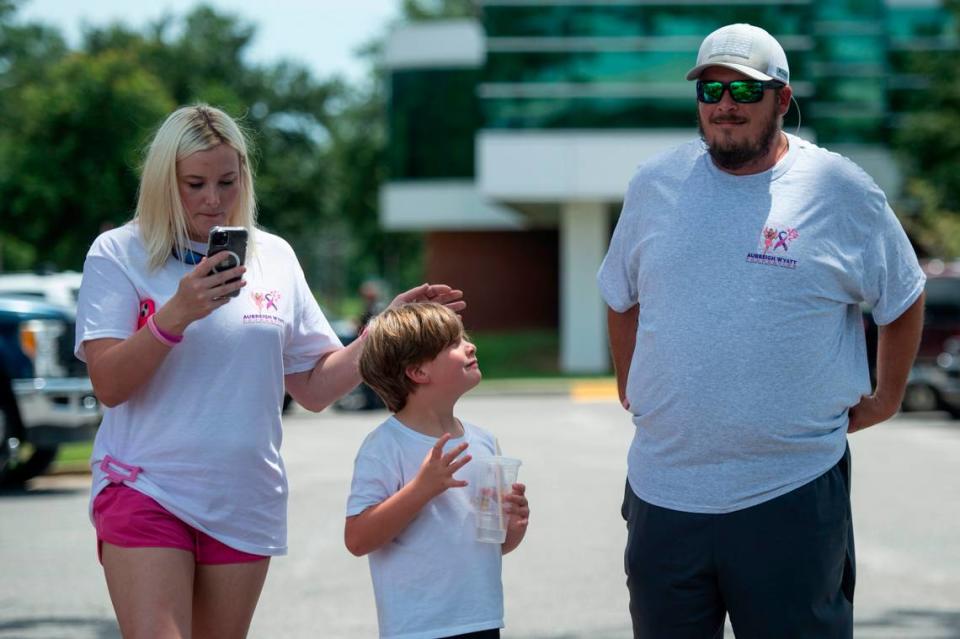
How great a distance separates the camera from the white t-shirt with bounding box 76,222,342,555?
4105 mm

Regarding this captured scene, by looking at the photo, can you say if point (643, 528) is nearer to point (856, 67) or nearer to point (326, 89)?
point (856, 67)

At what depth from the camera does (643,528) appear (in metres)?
4.07

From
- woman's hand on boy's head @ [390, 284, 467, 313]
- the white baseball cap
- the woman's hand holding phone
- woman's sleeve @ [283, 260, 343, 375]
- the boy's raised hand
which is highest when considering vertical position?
the white baseball cap

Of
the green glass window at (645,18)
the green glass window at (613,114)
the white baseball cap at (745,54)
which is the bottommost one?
the green glass window at (613,114)

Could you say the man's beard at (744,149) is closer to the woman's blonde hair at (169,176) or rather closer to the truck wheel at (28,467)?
the woman's blonde hair at (169,176)

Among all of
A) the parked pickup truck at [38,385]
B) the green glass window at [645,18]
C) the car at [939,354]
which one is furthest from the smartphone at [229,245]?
the green glass window at [645,18]

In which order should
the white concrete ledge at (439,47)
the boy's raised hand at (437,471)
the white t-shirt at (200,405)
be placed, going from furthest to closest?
the white concrete ledge at (439,47), the white t-shirt at (200,405), the boy's raised hand at (437,471)

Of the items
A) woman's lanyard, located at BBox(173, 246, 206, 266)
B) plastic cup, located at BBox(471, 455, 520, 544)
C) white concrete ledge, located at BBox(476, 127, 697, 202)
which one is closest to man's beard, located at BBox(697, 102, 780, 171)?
plastic cup, located at BBox(471, 455, 520, 544)

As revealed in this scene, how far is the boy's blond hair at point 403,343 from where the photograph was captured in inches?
162

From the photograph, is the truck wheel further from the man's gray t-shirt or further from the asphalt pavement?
the man's gray t-shirt

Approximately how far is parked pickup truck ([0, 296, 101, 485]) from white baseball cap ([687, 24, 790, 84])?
9.70m

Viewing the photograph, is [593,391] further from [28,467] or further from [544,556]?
[544,556]

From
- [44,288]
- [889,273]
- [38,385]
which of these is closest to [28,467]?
[38,385]

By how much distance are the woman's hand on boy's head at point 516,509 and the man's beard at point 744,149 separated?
3.26 feet
